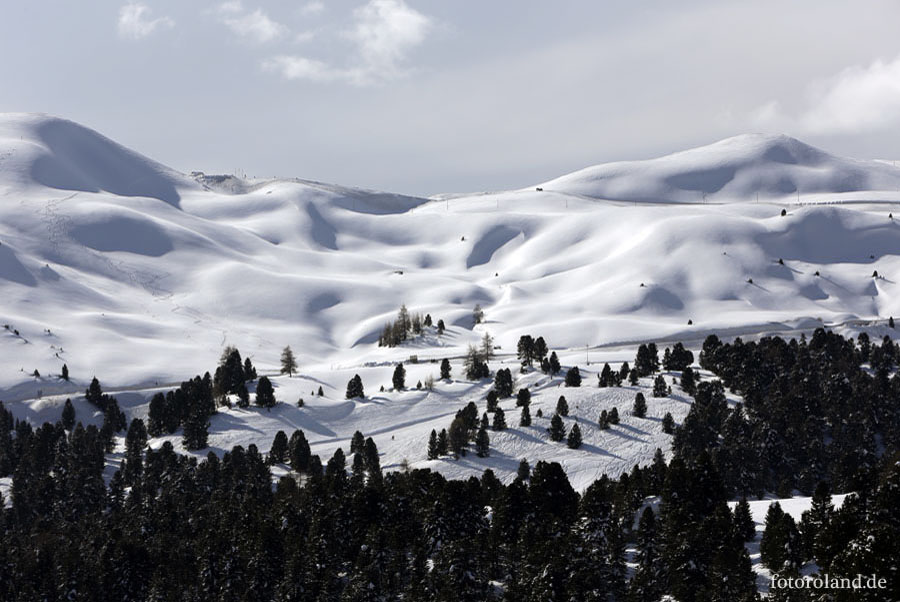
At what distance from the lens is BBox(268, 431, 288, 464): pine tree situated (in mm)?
127812

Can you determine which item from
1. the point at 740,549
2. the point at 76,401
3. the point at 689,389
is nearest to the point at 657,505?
the point at 740,549

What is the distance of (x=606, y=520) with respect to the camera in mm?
75188

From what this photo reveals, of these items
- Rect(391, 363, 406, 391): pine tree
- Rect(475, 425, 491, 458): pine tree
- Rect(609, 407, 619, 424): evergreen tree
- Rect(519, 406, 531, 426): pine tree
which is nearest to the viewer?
Rect(475, 425, 491, 458): pine tree

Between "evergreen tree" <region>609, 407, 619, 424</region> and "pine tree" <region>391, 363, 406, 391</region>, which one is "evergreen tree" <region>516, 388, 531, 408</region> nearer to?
"evergreen tree" <region>609, 407, 619, 424</region>

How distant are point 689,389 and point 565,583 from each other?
74370 millimetres

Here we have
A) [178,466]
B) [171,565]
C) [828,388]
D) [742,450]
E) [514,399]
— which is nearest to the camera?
[171,565]

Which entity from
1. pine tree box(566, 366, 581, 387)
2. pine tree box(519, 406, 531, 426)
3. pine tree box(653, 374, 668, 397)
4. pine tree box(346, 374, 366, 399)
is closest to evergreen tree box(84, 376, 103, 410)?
pine tree box(346, 374, 366, 399)

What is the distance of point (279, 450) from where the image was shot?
420 feet

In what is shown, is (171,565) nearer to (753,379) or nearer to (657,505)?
(657,505)

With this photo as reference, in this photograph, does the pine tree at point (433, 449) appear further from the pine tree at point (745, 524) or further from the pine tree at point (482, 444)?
the pine tree at point (745, 524)

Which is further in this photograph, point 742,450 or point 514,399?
point 514,399

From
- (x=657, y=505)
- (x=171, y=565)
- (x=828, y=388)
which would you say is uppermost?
(x=828, y=388)

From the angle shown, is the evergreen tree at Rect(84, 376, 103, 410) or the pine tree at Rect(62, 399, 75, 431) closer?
the pine tree at Rect(62, 399, 75, 431)

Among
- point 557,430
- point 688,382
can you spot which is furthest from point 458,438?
point 688,382
